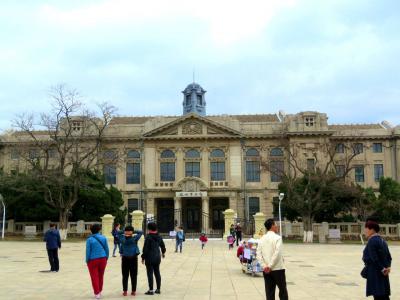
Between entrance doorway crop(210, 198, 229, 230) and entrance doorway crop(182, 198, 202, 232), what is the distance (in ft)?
5.45

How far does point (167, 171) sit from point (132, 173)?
4.03m

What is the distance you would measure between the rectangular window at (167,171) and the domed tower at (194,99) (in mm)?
13334

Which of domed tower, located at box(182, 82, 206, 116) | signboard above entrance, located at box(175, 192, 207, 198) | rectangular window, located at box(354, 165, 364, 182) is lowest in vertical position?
signboard above entrance, located at box(175, 192, 207, 198)

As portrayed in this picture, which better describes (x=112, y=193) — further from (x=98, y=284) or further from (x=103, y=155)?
(x=98, y=284)

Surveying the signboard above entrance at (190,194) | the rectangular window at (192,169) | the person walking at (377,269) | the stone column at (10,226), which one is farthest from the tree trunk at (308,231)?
the person walking at (377,269)

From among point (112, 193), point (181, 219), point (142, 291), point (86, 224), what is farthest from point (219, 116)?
point (142, 291)

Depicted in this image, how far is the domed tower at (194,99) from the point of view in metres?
70.9

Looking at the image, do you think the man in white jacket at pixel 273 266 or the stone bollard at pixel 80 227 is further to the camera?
the stone bollard at pixel 80 227

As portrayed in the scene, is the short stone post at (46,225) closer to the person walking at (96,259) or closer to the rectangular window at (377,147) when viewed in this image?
the person walking at (96,259)

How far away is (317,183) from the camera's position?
143ft

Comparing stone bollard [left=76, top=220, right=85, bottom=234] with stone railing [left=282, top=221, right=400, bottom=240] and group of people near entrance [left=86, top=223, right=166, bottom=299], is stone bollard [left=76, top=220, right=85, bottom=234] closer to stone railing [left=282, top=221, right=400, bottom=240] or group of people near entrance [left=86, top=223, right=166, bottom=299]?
stone railing [left=282, top=221, right=400, bottom=240]

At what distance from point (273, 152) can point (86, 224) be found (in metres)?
23.9

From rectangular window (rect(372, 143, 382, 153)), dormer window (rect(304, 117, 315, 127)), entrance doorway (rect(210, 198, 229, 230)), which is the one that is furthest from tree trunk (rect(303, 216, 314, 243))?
rectangular window (rect(372, 143, 382, 153))

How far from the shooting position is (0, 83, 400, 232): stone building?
5778 centimetres
